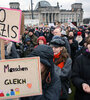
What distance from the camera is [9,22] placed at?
1363 mm

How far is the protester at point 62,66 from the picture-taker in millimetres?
1989

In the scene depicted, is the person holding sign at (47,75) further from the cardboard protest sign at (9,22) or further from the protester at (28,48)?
the protester at (28,48)

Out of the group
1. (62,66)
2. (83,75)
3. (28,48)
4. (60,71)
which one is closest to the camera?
(83,75)

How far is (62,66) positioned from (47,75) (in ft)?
2.73

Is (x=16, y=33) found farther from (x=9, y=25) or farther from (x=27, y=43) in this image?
(x=27, y=43)

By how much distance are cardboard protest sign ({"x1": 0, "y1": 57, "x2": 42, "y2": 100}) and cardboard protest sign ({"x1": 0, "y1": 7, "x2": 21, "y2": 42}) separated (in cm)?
33

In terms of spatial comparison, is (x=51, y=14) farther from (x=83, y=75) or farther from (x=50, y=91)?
(x=50, y=91)

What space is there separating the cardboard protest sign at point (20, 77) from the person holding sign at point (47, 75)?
8 centimetres

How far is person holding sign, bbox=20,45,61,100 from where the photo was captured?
4.04 ft

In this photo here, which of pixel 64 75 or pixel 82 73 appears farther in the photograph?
pixel 64 75

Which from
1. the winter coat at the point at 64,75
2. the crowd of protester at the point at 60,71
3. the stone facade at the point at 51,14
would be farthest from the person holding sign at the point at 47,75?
the stone facade at the point at 51,14

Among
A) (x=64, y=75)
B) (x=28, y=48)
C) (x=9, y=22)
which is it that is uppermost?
(x=9, y=22)

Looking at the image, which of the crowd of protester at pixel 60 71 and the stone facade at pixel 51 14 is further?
the stone facade at pixel 51 14

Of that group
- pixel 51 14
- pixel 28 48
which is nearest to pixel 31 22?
pixel 28 48
